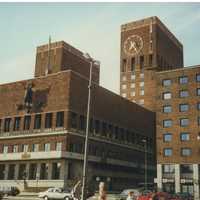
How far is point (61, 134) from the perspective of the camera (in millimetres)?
67000

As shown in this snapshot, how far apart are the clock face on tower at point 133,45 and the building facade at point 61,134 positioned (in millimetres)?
34272

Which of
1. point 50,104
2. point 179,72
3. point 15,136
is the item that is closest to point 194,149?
point 179,72

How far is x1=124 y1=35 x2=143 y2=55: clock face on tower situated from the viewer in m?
117

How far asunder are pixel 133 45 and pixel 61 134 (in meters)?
58.6

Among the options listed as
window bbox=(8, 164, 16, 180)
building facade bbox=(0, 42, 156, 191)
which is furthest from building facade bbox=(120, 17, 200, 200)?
window bbox=(8, 164, 16, 180)

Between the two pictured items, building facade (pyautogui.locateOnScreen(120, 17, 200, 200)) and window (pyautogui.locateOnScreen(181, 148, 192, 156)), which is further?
window (pyautogui.locateOnScreen(181, 148, 192, 156))

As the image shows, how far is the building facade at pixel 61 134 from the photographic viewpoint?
66938 mm

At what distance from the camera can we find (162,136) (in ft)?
245

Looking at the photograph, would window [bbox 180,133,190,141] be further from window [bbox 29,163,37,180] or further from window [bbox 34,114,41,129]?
window [bbox 29,163,37,180]

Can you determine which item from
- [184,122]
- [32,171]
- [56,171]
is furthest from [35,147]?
[184,122]

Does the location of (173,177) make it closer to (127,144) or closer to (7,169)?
(127,144)

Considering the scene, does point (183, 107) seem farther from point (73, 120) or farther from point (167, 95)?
point (73, 120)

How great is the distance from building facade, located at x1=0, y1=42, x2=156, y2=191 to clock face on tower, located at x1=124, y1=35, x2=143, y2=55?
112 ft

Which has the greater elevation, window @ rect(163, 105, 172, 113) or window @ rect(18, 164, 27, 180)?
window @ rect(163, 105, 172, 113)
